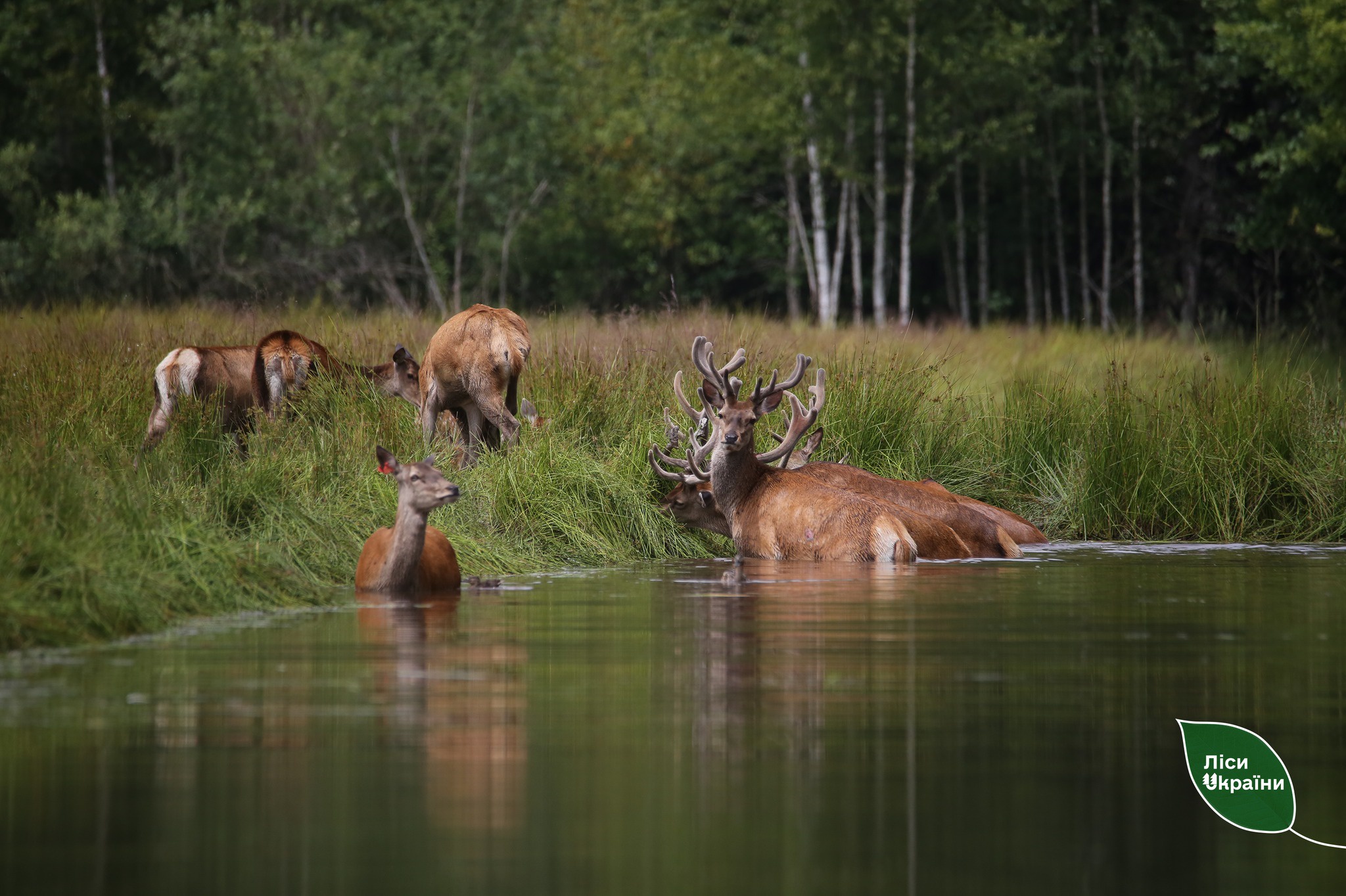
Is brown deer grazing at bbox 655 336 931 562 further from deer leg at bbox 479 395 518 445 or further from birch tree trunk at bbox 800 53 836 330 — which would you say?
birch tree trunk at bbox 800 53 836 330

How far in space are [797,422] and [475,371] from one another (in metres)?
2.63

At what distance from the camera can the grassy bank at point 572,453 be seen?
981cm

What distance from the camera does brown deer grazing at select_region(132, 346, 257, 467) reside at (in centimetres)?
1352

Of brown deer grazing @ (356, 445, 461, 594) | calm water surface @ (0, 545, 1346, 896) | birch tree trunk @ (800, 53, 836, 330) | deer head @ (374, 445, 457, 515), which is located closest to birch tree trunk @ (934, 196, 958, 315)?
birch tree trunk @ (800, 53, 836, 330)

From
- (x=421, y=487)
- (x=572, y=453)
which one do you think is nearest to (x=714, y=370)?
(x=572, y=453)

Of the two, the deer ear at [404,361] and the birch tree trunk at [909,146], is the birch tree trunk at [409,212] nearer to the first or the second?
the birch tree trunk at [909,146]

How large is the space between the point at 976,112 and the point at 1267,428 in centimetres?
3386

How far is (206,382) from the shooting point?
14219mm

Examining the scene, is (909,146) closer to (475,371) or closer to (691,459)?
(475,371)

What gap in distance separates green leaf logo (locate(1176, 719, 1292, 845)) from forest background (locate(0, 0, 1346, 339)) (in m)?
29.5

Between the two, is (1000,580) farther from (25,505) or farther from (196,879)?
(196,879)

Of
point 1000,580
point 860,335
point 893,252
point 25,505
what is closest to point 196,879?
point 25,505

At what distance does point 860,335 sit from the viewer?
20984 millimetres

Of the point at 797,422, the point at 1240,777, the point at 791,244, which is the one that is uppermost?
the point at 791,244
